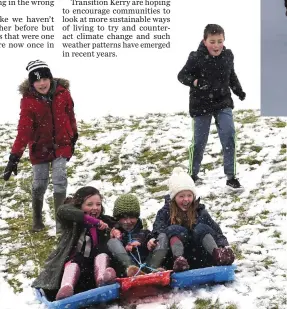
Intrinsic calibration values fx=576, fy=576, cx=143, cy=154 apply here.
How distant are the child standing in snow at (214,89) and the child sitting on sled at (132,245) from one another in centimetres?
236

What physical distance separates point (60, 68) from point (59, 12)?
13654 millimetres

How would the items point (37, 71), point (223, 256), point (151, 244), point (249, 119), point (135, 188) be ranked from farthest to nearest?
point (249, 119) < point (135, 188) < point (37, 71) < point (151, 244) < point (223, 256)

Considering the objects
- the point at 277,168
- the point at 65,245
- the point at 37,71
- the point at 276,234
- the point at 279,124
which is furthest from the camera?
the point at 279,124

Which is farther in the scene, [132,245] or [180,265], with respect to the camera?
[132,245]

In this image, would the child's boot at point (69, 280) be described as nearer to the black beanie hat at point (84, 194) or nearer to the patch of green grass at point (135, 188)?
the black beanie hat at point (84, 194)

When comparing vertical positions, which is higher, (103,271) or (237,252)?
(103,271)

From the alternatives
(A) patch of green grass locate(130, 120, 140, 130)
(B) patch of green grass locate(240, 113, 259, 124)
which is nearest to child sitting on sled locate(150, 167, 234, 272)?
(B) patch of green grass locate(240, 113, 259, 124)

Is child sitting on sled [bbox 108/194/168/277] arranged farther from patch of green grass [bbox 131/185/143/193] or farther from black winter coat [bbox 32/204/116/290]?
patch of green grass [bbox 131/185/143/193]

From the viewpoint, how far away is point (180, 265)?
441 centimetres

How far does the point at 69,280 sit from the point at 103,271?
0.26m

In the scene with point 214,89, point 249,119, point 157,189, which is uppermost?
point 214,89

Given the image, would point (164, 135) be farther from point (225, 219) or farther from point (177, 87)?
point (177, 87)

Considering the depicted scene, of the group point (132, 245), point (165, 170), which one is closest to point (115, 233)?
point (132, 245)

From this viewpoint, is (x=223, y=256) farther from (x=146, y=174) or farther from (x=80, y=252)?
(x=146, y=174)
